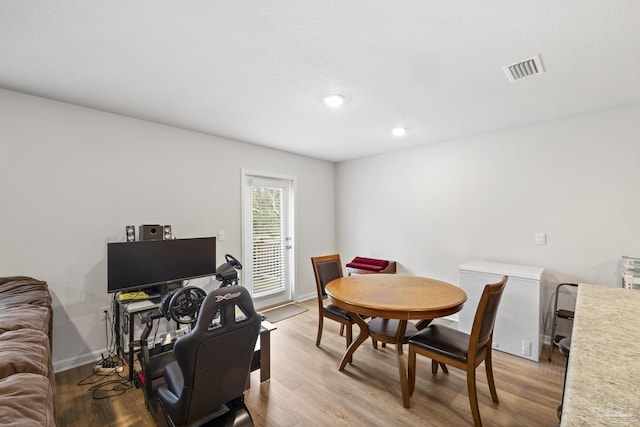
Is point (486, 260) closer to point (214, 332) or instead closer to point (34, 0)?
point (214, 332)

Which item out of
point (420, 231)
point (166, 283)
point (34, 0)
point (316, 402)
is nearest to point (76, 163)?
point (166, 283)

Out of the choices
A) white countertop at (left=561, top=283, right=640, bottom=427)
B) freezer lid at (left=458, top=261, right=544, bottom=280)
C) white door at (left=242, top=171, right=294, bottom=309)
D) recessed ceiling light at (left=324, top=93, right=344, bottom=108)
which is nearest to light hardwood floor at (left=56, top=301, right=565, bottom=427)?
freezer lid at (left=458, top=261, right=544, bottom=280)

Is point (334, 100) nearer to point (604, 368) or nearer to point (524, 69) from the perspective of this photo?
point (524, 69)

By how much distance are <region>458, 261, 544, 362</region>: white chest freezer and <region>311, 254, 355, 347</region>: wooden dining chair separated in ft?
4.63

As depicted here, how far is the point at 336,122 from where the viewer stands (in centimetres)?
316

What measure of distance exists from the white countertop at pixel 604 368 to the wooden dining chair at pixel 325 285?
6.10 feet

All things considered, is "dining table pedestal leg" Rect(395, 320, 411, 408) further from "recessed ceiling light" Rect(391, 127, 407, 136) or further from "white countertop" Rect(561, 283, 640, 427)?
"recessed ceiling light" Rect(391, 127, 407, 136)

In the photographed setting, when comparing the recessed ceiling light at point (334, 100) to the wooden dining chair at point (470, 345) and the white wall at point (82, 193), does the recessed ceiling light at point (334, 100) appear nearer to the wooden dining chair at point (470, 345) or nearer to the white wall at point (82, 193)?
the white wall at point (82, 193)

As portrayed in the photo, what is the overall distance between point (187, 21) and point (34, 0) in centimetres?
70

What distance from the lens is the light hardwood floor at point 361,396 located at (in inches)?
78.5

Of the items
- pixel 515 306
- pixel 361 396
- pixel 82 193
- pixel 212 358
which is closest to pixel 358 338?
pixel 361 396

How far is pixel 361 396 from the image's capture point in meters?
2.25

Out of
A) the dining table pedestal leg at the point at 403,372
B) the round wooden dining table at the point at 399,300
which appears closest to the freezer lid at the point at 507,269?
the round wooden dining table at the point at 399,300

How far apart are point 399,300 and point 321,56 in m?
1.89
